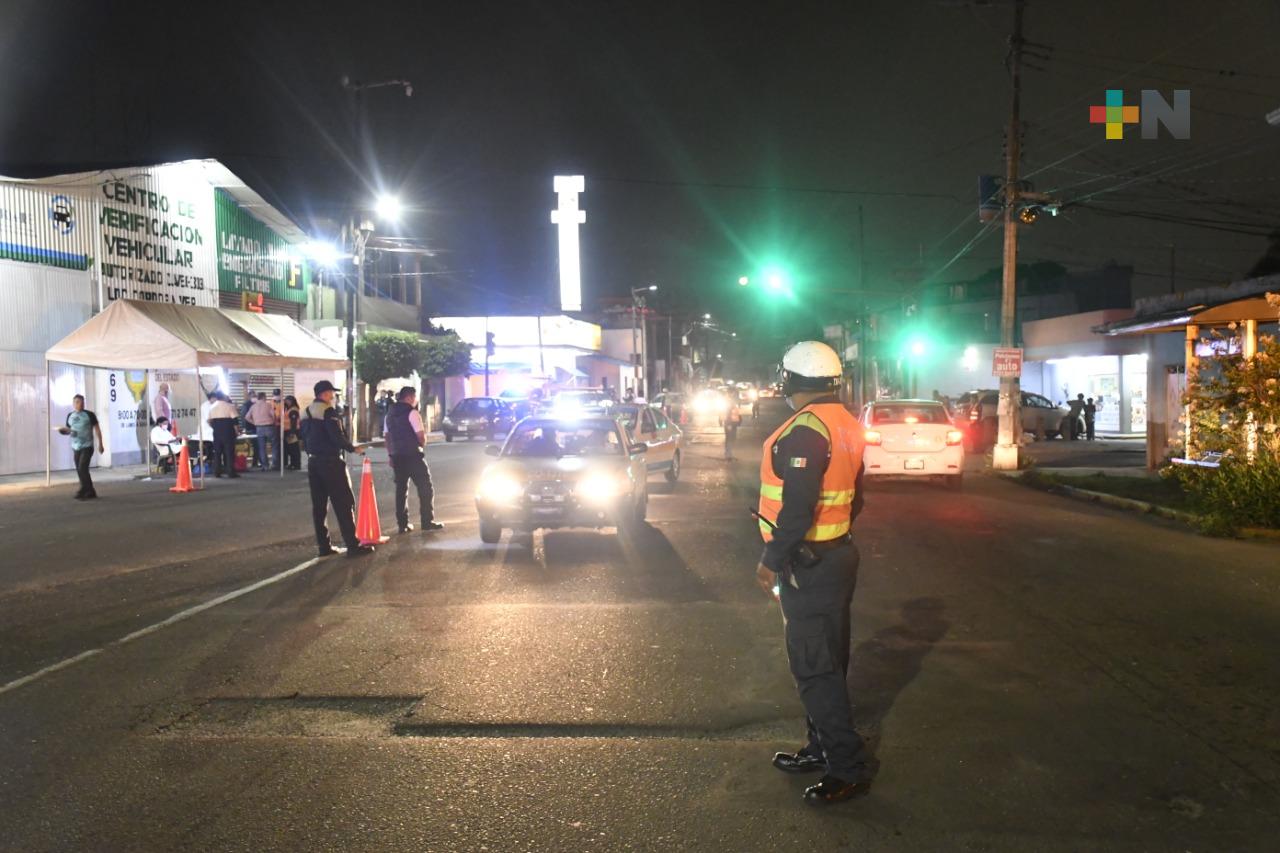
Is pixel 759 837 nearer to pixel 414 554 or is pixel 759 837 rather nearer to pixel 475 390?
pixel 414 554

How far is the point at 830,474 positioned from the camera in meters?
4.61

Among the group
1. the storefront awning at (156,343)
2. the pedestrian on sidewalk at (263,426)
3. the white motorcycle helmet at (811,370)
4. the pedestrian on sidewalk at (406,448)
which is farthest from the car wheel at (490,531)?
the pedestrian on sidewalk at (263,426)

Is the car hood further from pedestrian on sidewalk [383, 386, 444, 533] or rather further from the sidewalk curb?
the sidewalk curb

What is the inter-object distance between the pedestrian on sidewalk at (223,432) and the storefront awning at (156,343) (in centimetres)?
80

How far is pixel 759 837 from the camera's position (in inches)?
167

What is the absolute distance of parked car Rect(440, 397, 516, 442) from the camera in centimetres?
3828

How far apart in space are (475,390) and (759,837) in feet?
172

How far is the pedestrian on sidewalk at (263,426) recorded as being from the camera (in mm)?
23703

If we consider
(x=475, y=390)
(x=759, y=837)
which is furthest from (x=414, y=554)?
(x=475, y=390)

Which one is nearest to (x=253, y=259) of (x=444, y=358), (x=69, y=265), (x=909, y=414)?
(x=69, y=265)

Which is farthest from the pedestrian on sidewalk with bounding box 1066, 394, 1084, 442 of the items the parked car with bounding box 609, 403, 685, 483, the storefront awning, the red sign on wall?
the storefront awning

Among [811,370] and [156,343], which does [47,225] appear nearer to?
[156,343]

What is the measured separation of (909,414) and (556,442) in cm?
749

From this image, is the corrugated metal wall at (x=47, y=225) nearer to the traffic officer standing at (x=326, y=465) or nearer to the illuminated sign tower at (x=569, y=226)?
the traffic officer standing at (x=326, y=465)
